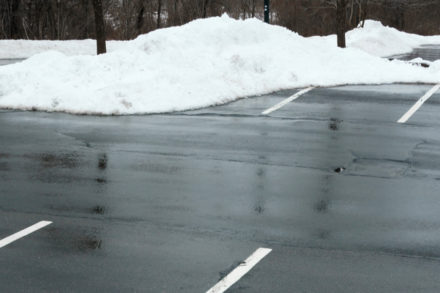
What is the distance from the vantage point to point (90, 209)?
8.48 m

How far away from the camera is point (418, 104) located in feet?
54.7

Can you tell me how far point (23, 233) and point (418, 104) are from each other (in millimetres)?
11267

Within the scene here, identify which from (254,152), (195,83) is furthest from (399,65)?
(254,152)

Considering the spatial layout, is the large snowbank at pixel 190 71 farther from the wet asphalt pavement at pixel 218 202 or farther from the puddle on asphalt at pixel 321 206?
the puddle on asphalt at pixel 321 206

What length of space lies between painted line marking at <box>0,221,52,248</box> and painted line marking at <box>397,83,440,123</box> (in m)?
8.76

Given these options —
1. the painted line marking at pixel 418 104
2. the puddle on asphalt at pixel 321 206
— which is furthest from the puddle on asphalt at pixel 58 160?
the painted line marking at pixel 418 104

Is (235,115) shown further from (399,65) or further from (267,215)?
(399,65)

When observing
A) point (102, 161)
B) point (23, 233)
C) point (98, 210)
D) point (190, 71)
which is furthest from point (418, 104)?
point (23, 233)

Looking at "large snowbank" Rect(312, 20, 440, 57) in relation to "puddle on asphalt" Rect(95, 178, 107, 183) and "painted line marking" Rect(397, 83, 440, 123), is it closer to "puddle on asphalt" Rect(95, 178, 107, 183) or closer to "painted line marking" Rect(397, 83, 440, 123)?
"painted line marking" Rect(397, 83, 440, 123)

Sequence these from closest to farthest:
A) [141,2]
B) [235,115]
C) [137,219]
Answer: [137,219]
[235,115]
[141,2]

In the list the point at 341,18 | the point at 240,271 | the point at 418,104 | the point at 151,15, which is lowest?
the point at 240,271

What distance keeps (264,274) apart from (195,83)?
36.6 ft

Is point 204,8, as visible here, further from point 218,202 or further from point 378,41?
point 218,202

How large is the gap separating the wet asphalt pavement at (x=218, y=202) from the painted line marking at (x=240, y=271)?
0.07 metres
